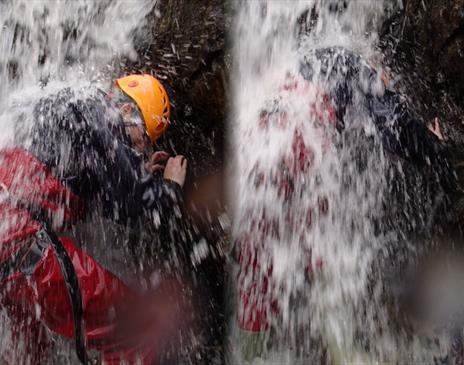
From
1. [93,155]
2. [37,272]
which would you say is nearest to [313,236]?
[93,155]

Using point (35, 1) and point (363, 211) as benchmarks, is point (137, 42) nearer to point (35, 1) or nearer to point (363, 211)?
point (35, 1)

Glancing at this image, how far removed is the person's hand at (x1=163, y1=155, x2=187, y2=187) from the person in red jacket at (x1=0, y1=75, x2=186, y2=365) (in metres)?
0.28

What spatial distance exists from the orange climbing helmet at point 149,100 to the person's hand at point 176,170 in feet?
0.86

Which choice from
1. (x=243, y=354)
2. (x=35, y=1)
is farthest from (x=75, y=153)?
(x=35, y=1)

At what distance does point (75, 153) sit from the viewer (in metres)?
3.14

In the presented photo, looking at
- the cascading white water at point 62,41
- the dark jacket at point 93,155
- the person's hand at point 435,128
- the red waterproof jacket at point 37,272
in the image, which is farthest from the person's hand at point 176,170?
the person's hand at point 435,128

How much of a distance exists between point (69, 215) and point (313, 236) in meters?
1.47

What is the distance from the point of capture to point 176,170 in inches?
151

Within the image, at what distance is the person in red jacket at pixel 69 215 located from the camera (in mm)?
3029

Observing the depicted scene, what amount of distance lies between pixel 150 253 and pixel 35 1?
9.64 ft

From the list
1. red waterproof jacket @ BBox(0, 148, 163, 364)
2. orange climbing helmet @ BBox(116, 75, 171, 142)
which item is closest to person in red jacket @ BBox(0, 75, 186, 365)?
red waterproof jacket @ BBox(0, 148, 163, 364)

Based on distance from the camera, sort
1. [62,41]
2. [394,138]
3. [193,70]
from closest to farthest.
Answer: [394,138]
[193,70]
[62,41]

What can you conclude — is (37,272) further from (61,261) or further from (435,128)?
(435,128)

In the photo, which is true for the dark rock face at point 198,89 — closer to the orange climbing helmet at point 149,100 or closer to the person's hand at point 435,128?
the orange climbing helmet at point 149,100
